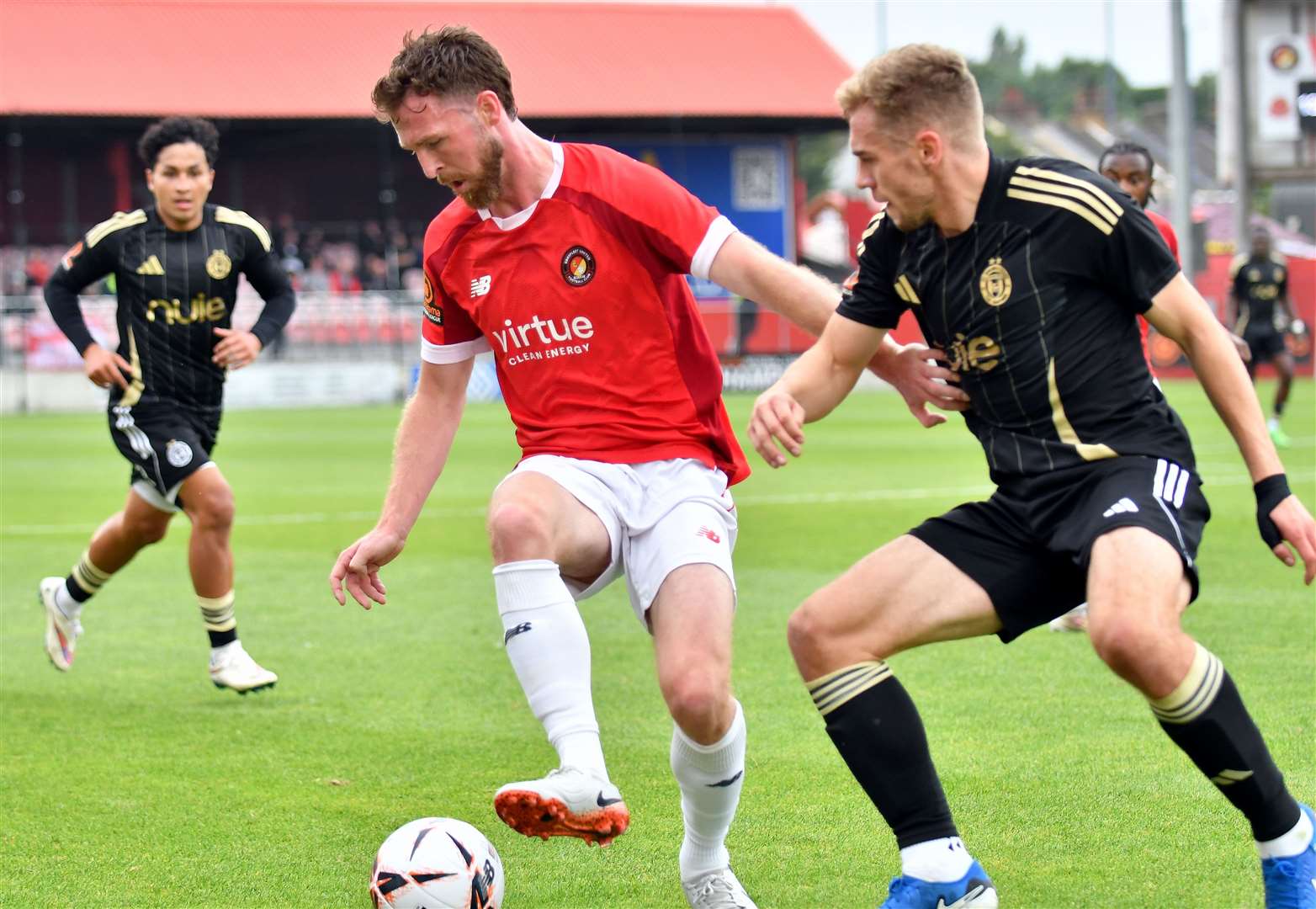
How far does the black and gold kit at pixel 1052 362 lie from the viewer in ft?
13.8

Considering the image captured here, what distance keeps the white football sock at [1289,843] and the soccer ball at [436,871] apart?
1.78 meters

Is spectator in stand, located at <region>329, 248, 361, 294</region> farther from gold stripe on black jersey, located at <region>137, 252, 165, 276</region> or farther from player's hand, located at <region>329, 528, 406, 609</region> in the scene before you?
player's hand, located at <region>329, 528, 406, 609</region>

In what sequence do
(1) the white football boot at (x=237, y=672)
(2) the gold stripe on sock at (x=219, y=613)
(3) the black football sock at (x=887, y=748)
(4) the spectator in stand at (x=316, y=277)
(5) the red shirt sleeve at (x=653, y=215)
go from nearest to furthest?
(3) the black football sock at (x=887, y=748) → (5) the red shirt sleeve at (x=653, y=215) → (1) the white football boot at (x=237, y=672) → (2) the gold stripe on sock at (x=219, y=613) → (4) the spectator in stand at (x=316, y=277)

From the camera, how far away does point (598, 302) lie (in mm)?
4738

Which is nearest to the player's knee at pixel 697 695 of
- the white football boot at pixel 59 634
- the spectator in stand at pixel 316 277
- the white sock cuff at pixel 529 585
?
the white sock cuff at pixel 529 585

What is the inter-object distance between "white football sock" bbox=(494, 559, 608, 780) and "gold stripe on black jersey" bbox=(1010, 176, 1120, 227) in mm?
1442

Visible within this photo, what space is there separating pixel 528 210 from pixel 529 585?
102 cm

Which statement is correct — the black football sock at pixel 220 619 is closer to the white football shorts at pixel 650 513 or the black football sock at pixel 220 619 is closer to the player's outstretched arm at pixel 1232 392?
the white football shorts at pixel 650 513

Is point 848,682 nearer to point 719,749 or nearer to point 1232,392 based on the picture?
point 719,749

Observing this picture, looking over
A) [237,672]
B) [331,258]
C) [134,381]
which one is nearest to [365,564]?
[237,672]

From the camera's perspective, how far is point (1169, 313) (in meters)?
4.15

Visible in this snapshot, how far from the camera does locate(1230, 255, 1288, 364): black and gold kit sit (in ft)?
70.0

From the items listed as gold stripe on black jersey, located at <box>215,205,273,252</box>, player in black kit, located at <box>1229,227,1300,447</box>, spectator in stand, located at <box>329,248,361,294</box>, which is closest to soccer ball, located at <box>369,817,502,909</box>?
gold stripe on black jersey, located at <box>215,205,273,252</box>

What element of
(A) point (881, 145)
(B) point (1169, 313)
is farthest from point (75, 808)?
(B) point (1169, 313)
